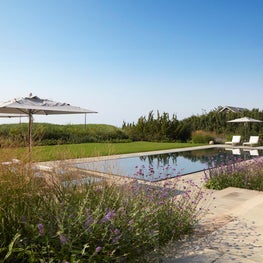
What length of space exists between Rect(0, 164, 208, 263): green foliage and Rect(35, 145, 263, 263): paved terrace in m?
0.30

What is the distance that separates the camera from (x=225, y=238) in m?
3.20

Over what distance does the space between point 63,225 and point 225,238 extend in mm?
2063

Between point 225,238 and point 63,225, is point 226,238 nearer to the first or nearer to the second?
point 225,238

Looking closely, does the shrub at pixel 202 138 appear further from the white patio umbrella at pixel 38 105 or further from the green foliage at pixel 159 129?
the white patio umbrella at pixel 38 105

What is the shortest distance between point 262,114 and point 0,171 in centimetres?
2297

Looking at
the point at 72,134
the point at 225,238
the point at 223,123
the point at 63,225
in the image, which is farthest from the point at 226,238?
the point at 223,123

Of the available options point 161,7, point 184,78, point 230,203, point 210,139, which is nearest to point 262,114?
point 210,139

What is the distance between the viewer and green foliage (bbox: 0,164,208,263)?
1.94m

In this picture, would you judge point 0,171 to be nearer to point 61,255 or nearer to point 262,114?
point 61,255

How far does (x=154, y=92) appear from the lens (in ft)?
55.1

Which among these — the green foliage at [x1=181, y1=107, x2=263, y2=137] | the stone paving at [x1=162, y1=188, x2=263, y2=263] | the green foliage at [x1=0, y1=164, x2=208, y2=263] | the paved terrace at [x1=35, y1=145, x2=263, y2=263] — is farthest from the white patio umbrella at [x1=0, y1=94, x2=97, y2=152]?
the green foliage at [x1=181, y1=107, x2=263, y2=137]

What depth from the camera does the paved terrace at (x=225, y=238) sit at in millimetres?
2645

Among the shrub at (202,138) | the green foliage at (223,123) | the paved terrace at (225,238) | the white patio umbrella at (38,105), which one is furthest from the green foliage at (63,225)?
the green foliage at (223,123)

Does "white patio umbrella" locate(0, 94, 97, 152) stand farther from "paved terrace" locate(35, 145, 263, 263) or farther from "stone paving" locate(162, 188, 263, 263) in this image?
"stone paving" locate(162, 188, 263, 263)
